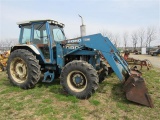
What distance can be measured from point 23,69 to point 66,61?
5.42ft

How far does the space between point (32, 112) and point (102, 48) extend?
2.85m

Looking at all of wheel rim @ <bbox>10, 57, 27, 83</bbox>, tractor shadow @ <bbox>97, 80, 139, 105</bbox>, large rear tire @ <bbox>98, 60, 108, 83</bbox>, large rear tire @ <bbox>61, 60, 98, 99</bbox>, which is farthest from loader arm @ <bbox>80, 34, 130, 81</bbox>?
wheel rim @ <bbox>10, 57, 27, 83</bbox>

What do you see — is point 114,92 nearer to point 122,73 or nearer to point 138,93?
point 122,73

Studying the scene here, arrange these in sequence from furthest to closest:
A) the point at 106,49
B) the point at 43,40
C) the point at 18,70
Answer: the point at 18,70, the point at 43,40, the point at 106,49

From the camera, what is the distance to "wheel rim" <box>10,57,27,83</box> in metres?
7.02

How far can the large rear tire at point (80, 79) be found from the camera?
5504 millimetres

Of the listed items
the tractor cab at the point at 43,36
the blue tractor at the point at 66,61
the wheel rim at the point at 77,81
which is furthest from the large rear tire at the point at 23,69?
the wheel rim at the point at 77,81

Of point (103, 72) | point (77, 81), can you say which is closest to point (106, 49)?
point (77, 81)

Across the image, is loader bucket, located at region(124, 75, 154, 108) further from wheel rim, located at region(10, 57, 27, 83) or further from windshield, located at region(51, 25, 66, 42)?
wheel rim, located at region(10, 57, 27, 83)

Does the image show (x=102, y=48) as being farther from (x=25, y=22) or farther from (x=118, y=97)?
(x=25, y=22)

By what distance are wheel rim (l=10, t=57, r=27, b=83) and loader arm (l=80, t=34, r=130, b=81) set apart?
99.5 inches

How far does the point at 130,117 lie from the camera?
4.34 meters

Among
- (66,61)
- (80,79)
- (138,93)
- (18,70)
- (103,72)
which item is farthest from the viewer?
(103,72)

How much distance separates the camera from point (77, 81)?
5.80 meters
